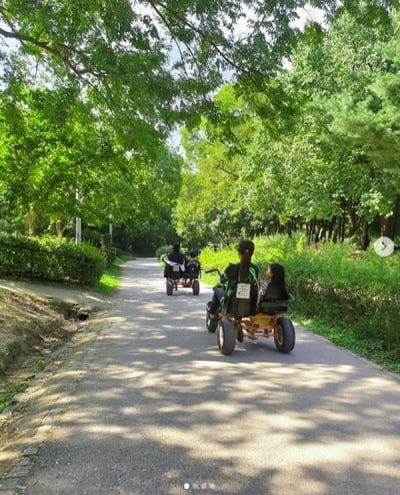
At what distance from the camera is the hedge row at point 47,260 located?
1616 centimetres

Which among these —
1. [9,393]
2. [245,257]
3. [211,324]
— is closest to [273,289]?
[245,257]

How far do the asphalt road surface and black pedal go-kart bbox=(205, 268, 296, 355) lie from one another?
21 centimetres

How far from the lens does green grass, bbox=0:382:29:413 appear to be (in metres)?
5.77

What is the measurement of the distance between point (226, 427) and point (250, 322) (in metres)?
3.35

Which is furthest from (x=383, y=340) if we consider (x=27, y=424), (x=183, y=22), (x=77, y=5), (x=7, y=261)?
(x=7, y=261)

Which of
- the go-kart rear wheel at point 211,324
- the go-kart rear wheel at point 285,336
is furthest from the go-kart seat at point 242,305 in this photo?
the go-kart rear wheel at point 211,324

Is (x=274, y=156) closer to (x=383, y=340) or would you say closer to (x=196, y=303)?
(x=196, y=303)

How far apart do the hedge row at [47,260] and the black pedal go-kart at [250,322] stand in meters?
10.7

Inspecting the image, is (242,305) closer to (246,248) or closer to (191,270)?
(246,248)

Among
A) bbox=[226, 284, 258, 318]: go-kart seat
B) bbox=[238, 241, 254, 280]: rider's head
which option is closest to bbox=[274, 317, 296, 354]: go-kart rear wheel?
bbox=[226, 284, 258, 318]: go-kart seat

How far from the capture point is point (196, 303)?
45.4 ft

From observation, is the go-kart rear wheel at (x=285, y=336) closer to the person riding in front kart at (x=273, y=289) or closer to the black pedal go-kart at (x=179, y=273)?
the person riding in front kart at (x=273, y=289)

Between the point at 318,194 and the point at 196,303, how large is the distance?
9.68 metres

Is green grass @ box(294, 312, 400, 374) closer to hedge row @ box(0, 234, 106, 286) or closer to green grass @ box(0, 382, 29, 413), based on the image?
green grass @ box(0, 382, 29, 413)
